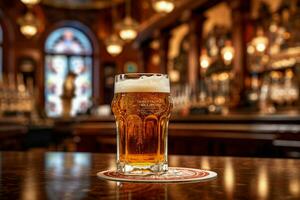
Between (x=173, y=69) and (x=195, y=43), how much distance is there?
4.63 m

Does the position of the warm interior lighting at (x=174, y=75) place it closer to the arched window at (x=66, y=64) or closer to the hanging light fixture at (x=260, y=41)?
the hanging light fixture at (x=260, y=41)

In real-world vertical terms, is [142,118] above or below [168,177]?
above

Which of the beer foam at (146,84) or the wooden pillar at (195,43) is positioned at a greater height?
the wooden pillar at (195,43)

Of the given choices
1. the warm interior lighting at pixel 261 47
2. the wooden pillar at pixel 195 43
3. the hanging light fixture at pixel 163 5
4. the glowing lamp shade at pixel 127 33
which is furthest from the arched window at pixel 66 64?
the hanging light fixture at pixel 163 5

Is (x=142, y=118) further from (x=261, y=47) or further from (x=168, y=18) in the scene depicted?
(x=168, y=18)

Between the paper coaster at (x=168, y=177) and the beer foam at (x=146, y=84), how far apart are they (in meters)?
0.18

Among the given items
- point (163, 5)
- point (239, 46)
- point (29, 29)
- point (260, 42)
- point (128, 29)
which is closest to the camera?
point (163, 5)

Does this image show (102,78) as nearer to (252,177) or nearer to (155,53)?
(155,53)

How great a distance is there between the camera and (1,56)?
1669 cm

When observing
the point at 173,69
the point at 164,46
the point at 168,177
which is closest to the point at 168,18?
the point at 164,46

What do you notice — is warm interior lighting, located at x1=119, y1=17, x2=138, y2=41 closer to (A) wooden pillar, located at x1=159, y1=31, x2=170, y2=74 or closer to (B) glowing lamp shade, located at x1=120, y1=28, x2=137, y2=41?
(B) glowing lamp shade, located at x1=120, y1=28, x2=137, y2=41

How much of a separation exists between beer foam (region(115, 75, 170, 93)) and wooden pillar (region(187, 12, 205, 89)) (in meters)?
8.83

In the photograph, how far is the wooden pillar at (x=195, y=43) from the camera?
9.92 m

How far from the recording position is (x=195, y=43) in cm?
1006
